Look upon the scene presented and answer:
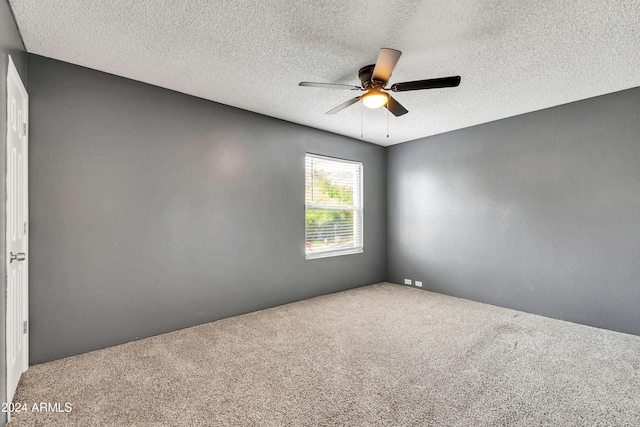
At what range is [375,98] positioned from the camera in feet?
8.45

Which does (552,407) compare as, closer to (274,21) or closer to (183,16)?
(274,21)

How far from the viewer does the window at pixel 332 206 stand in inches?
173

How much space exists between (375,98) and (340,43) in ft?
1.77

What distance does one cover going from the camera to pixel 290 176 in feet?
13.4

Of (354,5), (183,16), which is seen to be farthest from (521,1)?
(183,16)

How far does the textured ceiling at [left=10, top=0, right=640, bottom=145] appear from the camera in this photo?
6.26 feet

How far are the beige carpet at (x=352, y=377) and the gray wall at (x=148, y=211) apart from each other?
370mm

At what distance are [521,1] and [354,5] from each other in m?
1.03

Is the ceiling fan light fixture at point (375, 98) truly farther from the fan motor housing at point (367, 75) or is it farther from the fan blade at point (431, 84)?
the fan blade at point (431, 84)

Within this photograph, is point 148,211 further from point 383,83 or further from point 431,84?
point 431,84

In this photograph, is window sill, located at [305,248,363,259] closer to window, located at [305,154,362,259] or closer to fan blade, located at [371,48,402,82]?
window, located at [305,154,362,259]

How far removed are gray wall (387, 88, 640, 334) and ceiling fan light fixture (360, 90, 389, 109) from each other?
2358 mm

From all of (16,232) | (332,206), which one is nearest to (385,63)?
(332,206)

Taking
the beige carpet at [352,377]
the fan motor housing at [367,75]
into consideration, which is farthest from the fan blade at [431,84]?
the beige carpet at [352,377]
